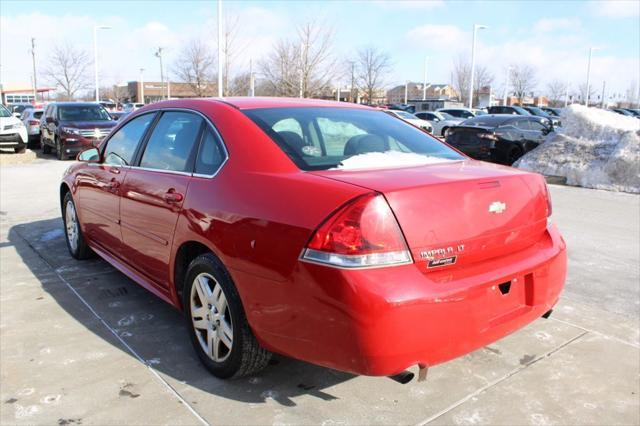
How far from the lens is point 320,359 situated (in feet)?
8.04

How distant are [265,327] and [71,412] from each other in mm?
1120

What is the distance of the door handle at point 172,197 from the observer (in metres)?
3.19

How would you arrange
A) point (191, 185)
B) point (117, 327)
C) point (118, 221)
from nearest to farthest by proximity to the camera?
point (191, 185)
point (117, 327)
point (118, 221)

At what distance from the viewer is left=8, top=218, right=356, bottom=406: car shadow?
118 inches

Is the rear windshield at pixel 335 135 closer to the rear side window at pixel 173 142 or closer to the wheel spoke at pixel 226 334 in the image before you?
the rear side window at pixel 173 142

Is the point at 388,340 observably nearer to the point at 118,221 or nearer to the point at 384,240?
the point at 384,240

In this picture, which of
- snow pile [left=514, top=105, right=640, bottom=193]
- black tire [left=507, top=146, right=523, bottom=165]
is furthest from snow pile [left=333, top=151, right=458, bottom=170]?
black tire [left=507, top=146, right=523, bottom=165]

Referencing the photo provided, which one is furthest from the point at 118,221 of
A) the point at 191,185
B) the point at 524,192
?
the point at 524,192

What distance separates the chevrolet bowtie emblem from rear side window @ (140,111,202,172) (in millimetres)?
1774

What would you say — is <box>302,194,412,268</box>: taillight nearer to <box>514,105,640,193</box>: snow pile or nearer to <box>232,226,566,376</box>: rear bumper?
<box>232,226,566,376</box>: rear bumper

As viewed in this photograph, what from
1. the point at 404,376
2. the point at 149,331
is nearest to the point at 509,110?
Answer: the point at 149,331

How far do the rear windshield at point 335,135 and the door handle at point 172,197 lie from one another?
2.10ft

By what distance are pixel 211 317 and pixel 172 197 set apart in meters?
0.78

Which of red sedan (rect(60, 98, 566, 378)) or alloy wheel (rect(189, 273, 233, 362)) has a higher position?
red sedan (rect(60, 98, 566, 378))
